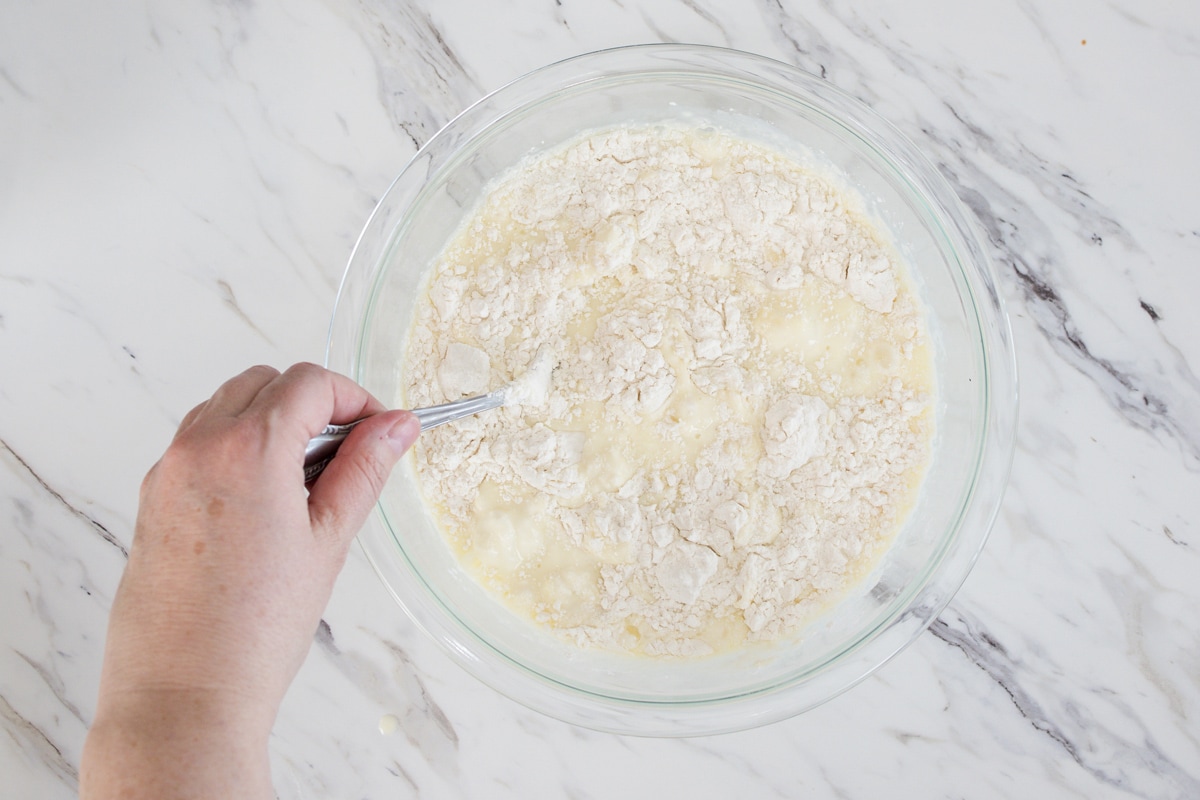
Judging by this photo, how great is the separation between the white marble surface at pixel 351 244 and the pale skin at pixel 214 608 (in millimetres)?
554

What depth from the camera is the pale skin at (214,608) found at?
998mm

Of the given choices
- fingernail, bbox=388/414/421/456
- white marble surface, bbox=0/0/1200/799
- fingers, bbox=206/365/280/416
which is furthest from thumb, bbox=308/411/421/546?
white marble surface, bbox=0/0/1200/799

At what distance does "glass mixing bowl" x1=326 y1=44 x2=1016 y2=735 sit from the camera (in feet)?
4.77

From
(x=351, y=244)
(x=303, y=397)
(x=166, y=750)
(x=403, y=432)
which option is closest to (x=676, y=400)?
(x=403, y=432)

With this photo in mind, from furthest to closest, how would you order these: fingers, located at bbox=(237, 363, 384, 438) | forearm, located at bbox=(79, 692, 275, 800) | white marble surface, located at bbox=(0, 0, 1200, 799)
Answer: white marble surface, located at bbox=(0, 0, 1200, 799), fingers, located at bbox=(237, 363, 384, 438), forearm, located at bbox=(79, 692, 275, 800)

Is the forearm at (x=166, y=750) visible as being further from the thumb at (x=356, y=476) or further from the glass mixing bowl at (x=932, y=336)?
the glass mixing bowl at (x=932, y=336)

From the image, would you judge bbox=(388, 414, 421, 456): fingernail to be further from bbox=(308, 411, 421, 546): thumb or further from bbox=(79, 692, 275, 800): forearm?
bbox=(79, 692, 275, 800): forearm

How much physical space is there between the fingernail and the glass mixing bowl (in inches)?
13.1

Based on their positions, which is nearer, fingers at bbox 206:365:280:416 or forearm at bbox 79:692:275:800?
forearm at bbox 79:692:275:800

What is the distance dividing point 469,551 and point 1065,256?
133 cm

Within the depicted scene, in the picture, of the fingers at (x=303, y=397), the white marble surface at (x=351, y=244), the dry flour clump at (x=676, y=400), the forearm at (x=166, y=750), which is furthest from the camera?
the white marble surface at (x=351, y=244)

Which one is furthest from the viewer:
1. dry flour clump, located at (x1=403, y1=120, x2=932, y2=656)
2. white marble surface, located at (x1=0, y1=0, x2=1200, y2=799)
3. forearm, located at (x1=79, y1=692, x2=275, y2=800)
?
white marble surface, located at (x1=0, y1=0, x2=1200, y2=799)

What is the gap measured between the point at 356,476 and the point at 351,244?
67 cm

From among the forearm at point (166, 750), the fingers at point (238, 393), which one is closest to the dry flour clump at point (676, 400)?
the fingers at point (238, 393)
